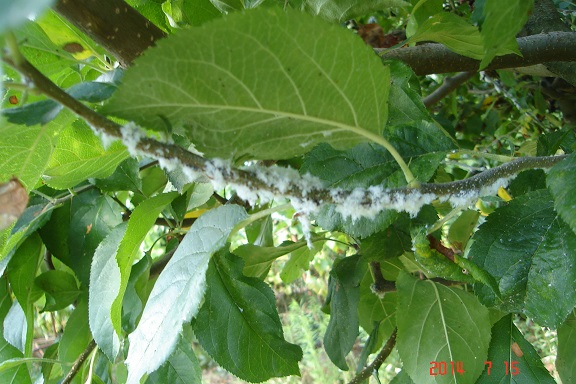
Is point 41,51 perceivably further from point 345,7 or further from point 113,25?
point 345,7

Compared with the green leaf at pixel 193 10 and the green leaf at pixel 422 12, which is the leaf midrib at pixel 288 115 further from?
the green leaf at pixel 422 12

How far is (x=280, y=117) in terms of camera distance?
387mm

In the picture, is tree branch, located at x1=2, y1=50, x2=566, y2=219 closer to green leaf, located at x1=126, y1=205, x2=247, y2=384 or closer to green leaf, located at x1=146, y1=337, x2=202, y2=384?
green leaf, located at x1=126, y1=205, x2=247, y2=384

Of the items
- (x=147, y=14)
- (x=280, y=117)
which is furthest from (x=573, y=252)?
(x=147, y=14)

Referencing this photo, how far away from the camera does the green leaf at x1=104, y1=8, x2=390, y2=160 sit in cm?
32

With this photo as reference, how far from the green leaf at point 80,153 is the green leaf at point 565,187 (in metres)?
0.43

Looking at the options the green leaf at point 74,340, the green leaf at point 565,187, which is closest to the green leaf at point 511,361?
the green leaf at point 565,187

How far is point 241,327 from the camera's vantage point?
62cm

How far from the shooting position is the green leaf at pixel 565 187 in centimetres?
41

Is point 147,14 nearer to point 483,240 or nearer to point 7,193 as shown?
point 7,193

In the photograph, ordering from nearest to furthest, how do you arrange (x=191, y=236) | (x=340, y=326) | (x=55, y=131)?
1. (x=55, y=131)
2. (x=191, y=236)
3. (x=340, y=326)

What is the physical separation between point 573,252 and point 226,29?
1.26 ft

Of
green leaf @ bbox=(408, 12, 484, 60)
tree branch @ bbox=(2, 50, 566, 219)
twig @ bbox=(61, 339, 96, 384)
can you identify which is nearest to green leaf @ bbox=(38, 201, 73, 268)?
twig @ bbox=(61, 339, 96, 384)

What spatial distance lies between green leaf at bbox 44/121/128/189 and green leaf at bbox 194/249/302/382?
18 centimetres
